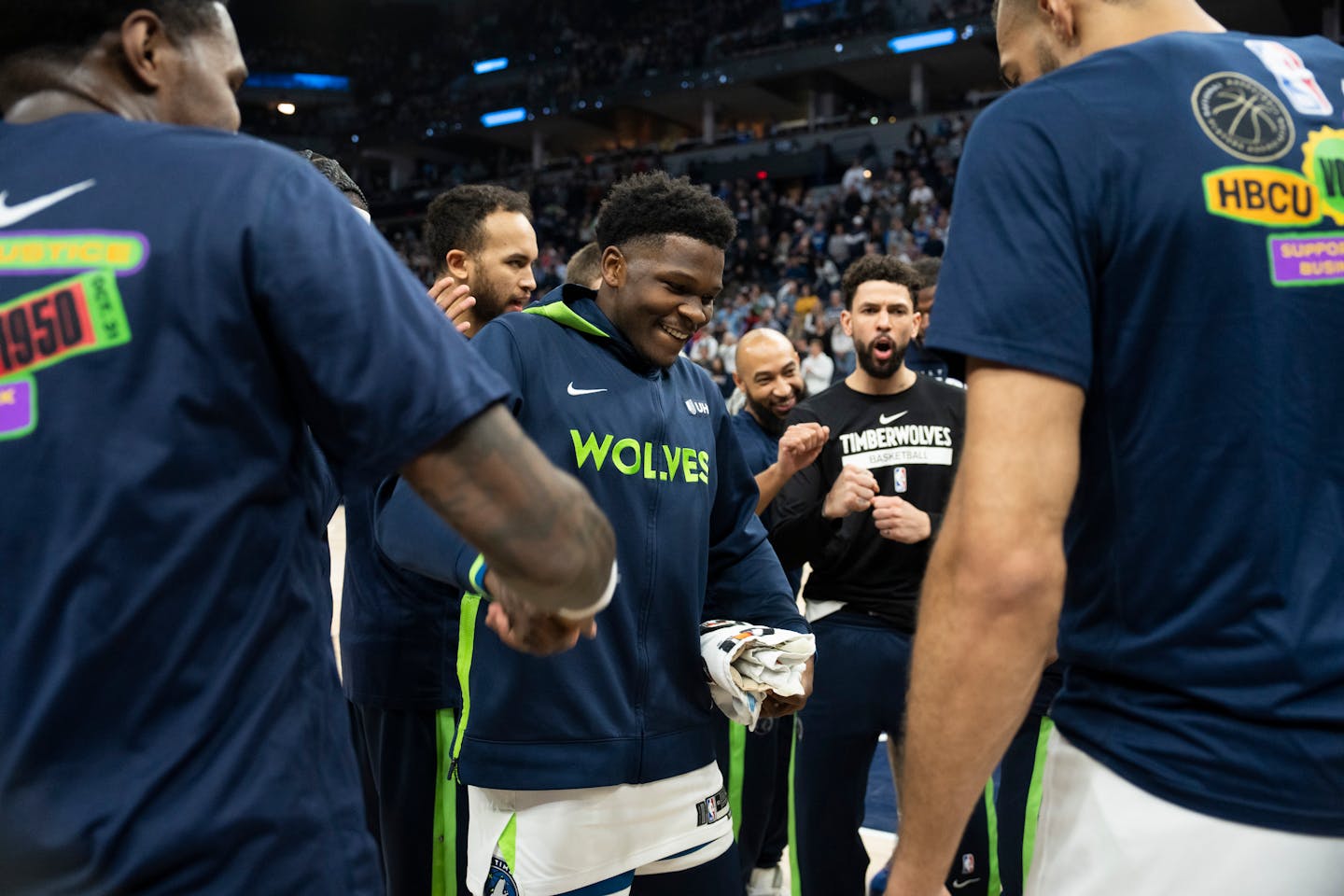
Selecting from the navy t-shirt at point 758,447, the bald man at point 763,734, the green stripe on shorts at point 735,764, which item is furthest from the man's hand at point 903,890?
the navy t-shirt at point 758,447

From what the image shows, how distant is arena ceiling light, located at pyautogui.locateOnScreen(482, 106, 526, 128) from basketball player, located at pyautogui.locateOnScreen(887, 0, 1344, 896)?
108ft

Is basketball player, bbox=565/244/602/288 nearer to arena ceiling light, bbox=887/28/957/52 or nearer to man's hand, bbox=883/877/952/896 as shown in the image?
man's hand, bbox=883/877/952/896

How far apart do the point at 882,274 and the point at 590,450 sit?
87.6 inches

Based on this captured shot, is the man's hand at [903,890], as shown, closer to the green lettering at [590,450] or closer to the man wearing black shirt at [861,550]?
the green lettering at [590,450]

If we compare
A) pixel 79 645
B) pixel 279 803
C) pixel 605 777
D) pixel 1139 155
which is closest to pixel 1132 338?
pixel 1139 155

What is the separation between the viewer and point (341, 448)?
117cm

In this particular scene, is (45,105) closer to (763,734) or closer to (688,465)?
(688,465)

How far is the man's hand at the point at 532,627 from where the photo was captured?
142 cm

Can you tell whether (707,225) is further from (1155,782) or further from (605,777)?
(1155,782)

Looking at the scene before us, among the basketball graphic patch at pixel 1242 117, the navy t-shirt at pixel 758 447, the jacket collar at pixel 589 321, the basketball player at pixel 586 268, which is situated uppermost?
the basketball graphic patch at pixel 1242 117

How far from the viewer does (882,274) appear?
13.6 feet

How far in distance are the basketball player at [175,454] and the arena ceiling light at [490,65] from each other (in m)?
36.7

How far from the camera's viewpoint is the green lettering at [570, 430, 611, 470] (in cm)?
222

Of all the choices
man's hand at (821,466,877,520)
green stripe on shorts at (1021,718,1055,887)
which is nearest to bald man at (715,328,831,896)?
man's hand at (821,466,877,520)
